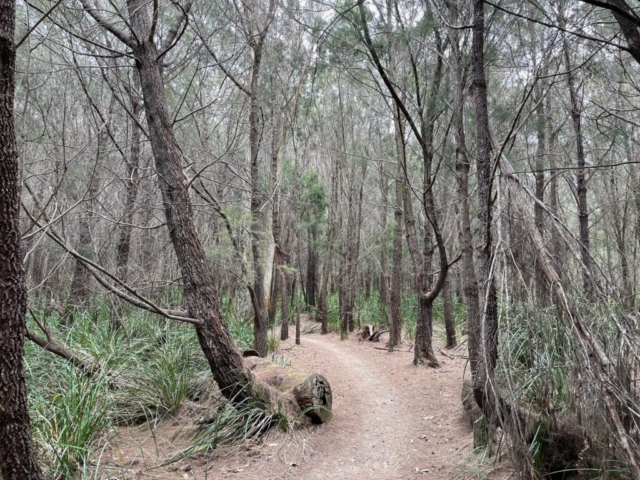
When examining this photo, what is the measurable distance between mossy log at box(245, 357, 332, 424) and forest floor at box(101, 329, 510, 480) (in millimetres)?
177

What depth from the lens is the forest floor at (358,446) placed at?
371 centimetres

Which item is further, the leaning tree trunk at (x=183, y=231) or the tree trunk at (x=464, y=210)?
the tree trunk at (x=464, y=210)

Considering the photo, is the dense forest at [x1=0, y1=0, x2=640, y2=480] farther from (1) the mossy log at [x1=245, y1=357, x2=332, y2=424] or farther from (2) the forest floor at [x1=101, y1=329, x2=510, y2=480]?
(2) the forest floor at [x1=101, y1=329, x2=510, y2=480]

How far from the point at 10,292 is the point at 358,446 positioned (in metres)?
4.03

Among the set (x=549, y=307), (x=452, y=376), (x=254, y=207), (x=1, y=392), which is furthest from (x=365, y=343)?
(x=1, y=392)

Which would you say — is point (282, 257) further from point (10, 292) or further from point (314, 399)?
point (10, 292)

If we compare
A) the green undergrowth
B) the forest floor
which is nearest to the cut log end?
the forest floor

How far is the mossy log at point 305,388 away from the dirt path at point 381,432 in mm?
199

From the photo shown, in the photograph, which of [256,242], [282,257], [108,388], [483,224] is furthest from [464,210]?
[282,257]

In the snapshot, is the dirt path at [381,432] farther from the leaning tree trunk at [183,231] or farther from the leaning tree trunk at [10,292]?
the leaning tree trunk at [10,292]

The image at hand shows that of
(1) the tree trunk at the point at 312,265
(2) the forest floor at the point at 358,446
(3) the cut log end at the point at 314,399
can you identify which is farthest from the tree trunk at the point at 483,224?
(1) the tree trunk at the point at 312,265

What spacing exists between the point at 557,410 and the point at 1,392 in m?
3.50

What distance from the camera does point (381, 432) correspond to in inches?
204

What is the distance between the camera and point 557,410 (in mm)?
2973
